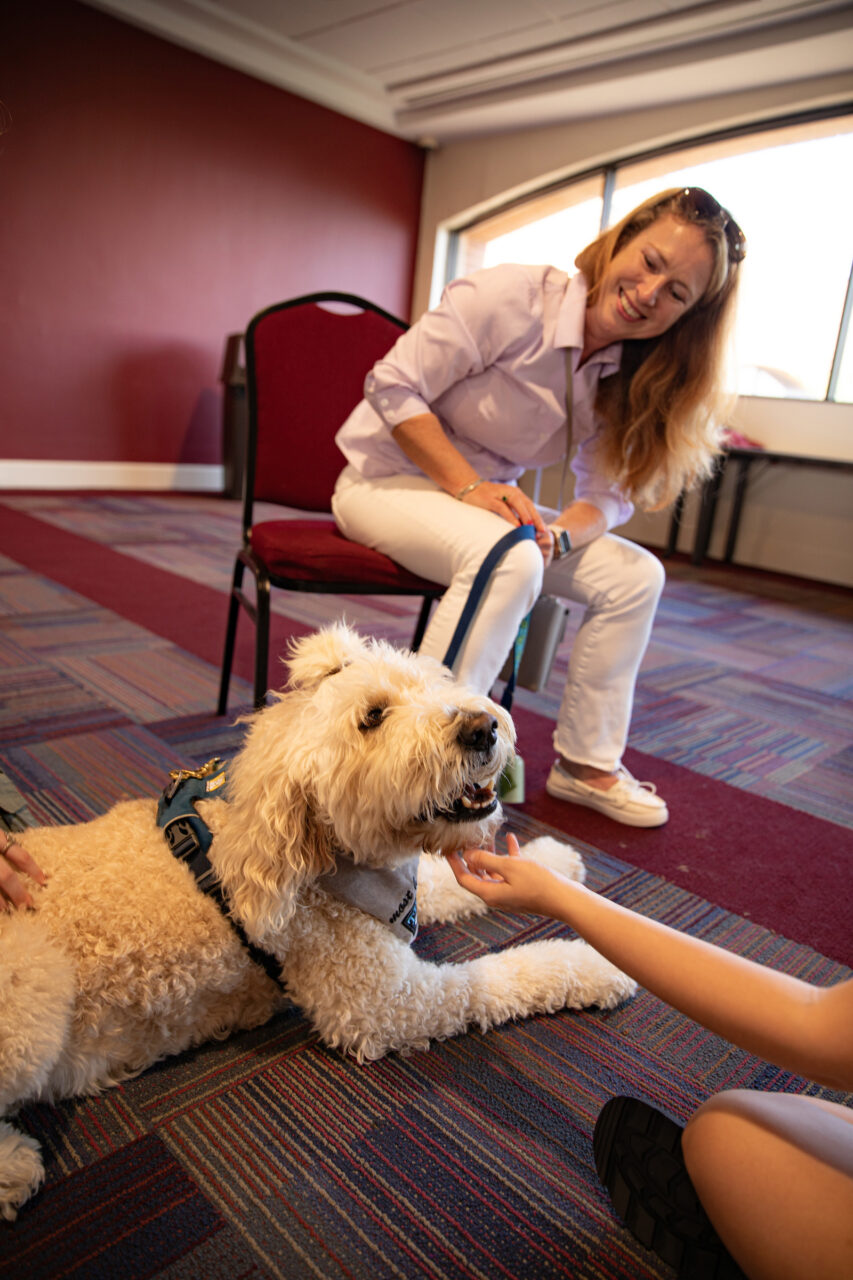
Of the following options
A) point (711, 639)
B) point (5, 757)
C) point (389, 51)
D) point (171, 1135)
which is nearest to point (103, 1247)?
point (171, 1135)

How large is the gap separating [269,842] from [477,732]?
11.1 inches

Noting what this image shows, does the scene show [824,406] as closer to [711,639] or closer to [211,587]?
[711,639]

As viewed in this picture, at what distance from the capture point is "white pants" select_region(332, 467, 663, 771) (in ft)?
5.64

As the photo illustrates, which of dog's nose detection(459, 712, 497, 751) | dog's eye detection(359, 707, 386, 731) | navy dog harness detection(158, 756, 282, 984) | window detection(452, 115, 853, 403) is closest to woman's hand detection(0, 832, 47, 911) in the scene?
navy dog harness detection(158, 756, 282, 984)

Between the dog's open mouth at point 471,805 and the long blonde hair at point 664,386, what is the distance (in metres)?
1.22

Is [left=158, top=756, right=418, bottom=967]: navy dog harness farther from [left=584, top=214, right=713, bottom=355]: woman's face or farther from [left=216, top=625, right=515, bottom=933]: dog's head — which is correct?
[left=584, top=214, right=713, bottom=355]: woman's face

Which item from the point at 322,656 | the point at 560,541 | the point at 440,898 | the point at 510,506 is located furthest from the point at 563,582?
the point at 322,656

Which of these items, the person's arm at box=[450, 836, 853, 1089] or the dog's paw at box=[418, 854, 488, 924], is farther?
the dog's paw at box=[418, 854, 488, 924]

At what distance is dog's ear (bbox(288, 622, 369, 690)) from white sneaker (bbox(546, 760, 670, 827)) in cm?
102

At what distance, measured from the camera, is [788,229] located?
5988mm

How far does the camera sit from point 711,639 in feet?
13.3

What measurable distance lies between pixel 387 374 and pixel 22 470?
17.4 feet

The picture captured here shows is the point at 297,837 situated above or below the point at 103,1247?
above

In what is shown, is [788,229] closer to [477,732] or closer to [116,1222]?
[477,732]
